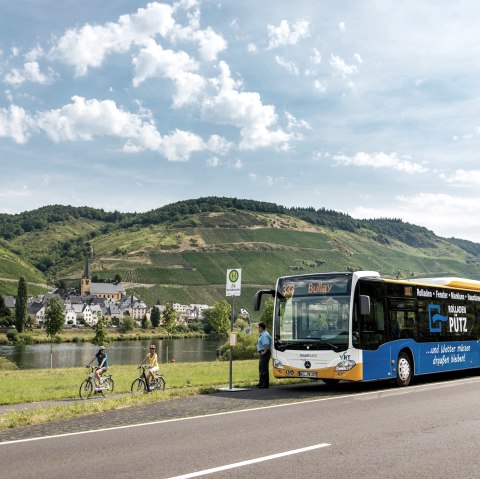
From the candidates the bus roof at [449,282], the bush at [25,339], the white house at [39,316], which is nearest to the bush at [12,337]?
the bush at [25,339]

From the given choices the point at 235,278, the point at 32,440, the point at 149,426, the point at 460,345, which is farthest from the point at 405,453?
the point at 460,345

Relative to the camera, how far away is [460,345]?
22.2 metres

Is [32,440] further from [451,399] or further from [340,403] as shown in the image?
[451,399]

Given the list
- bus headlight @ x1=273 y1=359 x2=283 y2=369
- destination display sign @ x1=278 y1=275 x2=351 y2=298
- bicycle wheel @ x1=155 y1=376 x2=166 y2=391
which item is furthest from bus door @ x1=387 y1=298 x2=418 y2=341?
bicycle wheel @ x1=155 y1=376 x2=166 y2=391

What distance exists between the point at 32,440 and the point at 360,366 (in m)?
9.88

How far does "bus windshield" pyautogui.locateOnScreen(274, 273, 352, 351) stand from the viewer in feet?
57.0

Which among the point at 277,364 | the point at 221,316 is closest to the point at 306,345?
the point at 277,364

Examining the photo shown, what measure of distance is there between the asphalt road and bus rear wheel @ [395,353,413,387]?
14.0 feet

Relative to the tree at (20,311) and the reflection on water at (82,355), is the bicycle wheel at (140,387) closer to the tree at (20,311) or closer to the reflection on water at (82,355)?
the reflection on water at (82,355)

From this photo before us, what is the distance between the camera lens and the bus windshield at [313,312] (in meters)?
17.4

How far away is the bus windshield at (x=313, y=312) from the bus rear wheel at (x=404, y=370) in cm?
290

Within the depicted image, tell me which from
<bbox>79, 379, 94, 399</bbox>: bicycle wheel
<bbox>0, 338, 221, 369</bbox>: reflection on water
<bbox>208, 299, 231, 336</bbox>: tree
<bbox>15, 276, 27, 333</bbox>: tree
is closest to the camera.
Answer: <bbox>79, 379, 94, 399</bbox>: bicycle wheel

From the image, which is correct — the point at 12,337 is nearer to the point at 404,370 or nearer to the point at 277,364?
the point at 277,364

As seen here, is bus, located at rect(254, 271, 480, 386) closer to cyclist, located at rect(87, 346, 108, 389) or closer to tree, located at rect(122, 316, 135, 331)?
cyclist, located at rect(87, 346, 108, 389)
